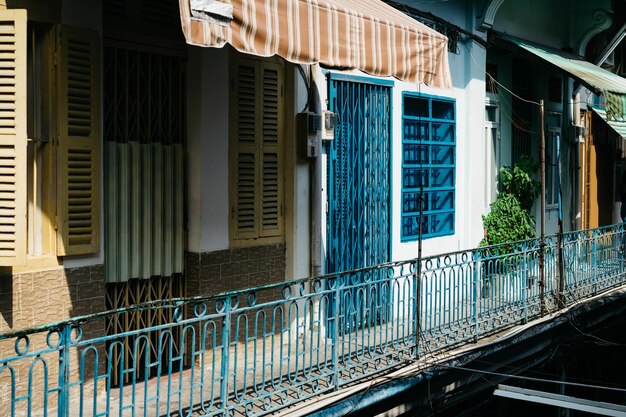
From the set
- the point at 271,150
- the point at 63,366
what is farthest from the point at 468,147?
the point at 63,366

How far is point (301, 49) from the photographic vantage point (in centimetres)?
625

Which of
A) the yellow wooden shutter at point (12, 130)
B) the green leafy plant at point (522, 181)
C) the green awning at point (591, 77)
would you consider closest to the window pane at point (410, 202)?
the green leafy plant at point (522, 181)

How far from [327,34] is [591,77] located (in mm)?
7188

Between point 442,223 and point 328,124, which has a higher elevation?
point 328,124

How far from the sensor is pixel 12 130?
227 inches

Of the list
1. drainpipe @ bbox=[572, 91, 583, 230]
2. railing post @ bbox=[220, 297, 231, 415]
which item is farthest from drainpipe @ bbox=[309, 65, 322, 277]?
drainpipe @ bbox=[572, 91, 583, 230]

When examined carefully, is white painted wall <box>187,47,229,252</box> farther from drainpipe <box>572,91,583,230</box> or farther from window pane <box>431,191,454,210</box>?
drainpipe <box>572,91,583,230</box>

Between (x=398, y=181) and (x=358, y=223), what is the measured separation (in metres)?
1.09

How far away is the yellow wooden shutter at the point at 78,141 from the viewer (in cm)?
654

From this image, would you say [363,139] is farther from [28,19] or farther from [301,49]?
[28,19]

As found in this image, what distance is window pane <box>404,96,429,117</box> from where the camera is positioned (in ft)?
35.6

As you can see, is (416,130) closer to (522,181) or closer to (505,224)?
(505,224)

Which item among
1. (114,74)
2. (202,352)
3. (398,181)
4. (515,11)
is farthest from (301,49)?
(515,11)

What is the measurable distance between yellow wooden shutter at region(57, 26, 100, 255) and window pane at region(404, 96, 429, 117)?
5102mm
